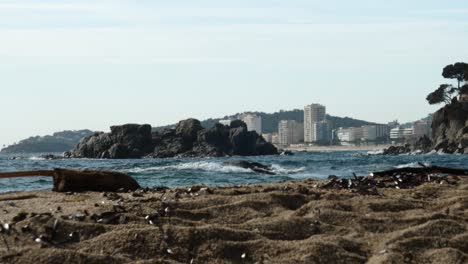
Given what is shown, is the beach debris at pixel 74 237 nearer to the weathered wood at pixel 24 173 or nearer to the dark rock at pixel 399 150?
the weathered wood at pixel 24 173

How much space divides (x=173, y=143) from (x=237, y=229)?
341 ft

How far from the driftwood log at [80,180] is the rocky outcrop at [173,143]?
93860 millimetres

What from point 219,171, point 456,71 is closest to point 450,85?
point 456,71

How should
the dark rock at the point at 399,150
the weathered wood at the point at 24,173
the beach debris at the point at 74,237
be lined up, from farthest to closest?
the dark rock at the point at 399,150 → the weathered wood at the point at 24,173 → the beach debris at the point at 74,237

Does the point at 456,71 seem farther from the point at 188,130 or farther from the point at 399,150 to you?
the point at 188,130

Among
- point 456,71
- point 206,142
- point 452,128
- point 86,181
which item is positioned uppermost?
point 456,71

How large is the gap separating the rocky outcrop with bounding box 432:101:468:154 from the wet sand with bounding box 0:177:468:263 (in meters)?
85.2

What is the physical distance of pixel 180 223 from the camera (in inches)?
270

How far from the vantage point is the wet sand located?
19.5 ft

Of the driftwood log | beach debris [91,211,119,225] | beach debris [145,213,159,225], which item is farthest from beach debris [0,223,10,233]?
the driftwood log

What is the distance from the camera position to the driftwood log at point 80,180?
1009cm

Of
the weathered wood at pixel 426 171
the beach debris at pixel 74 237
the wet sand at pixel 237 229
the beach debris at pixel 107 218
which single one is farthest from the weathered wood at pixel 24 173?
the weathered wood at pixel 426 171

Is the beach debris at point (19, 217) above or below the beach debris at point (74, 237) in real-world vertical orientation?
above

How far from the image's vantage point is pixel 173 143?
110 meters
